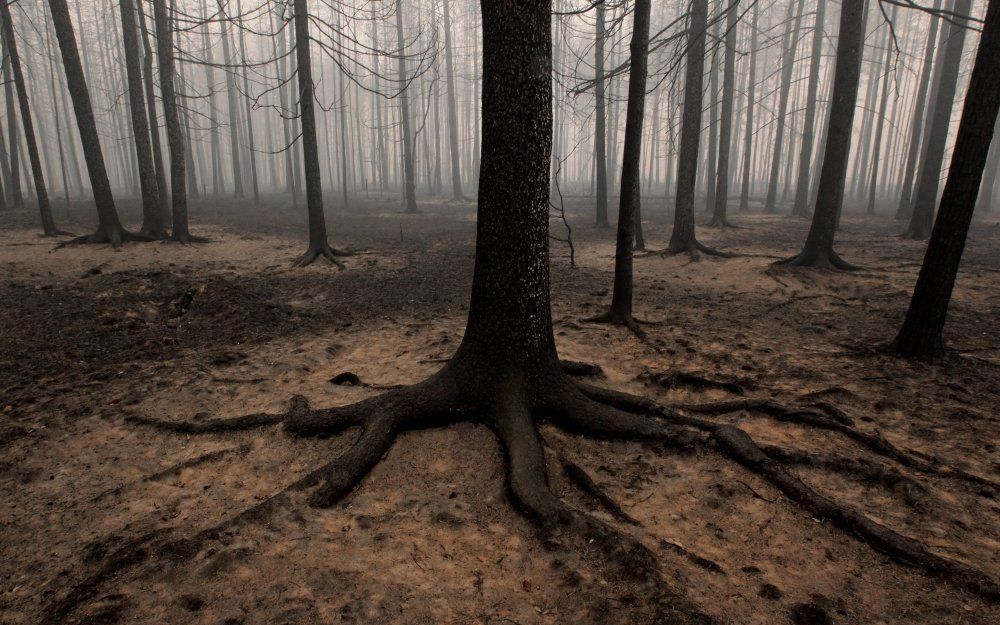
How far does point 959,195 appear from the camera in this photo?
4.65 m

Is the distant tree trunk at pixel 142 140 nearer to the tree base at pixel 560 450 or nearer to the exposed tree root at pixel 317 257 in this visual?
the exposed tree root at pixel 317 257

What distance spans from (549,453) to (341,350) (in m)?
3.42

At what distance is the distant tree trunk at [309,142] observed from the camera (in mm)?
10633

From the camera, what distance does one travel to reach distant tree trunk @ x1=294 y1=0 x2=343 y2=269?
34.9 feet

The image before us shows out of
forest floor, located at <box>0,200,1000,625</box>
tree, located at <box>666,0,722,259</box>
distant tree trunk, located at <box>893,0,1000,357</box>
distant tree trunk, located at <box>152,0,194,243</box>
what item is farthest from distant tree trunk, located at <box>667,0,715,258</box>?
distant tree trunk, located at <box>152,0,194,243</box>

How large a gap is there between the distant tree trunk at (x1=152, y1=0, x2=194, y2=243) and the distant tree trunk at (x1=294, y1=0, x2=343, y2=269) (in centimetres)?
418

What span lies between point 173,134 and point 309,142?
5.08 metres

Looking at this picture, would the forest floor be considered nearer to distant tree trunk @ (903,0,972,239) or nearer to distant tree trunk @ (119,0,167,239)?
distant tree trunk @ (119,0,167,239)

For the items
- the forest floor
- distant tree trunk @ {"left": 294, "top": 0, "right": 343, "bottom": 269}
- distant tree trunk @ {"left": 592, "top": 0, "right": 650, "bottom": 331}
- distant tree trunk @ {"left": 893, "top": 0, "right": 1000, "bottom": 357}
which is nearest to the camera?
the forest floor

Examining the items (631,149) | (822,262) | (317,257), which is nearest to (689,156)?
(822,262)

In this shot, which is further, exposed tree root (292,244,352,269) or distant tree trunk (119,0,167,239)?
distant tree trunk (119,0,167,239)

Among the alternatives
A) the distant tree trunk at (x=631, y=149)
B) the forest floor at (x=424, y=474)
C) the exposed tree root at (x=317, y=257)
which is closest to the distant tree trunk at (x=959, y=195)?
the forest floor at (x=424, y=474)

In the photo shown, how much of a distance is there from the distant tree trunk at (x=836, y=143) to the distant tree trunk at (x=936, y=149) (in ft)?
19.6

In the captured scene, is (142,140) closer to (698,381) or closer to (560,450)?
(560,450)
